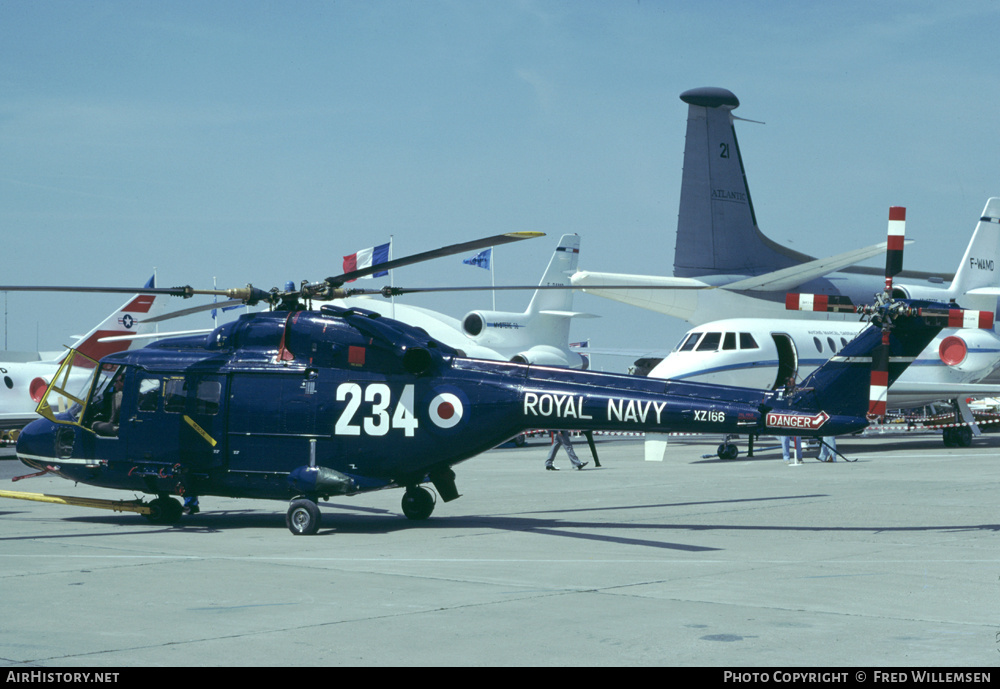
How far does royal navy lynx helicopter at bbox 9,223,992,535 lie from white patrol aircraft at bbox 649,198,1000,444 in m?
13.0

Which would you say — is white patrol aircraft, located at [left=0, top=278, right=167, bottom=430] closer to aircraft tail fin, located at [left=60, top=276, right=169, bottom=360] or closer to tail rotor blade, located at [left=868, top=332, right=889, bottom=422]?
aircraft tail fin, located at [left=60, top=276, right=169, bottom=360]

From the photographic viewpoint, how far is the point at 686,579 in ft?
29.4

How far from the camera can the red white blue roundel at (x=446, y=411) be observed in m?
12.8

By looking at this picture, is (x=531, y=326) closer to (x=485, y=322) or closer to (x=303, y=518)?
(x=485, y=322)

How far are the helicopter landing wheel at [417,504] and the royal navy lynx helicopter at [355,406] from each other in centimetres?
2

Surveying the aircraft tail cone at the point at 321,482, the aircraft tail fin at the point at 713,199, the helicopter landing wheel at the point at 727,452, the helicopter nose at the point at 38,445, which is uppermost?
the aircraft tail fin at the point at 713,199

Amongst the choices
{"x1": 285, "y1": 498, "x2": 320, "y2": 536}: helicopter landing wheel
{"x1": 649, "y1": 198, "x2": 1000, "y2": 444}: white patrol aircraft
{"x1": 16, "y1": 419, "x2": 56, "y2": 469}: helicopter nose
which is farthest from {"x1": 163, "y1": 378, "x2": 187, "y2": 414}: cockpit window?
{"x1": 649, "y1": 198, "x2": 1000, "y2": 444}: white patrol aircraft

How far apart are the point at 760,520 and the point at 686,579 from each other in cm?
486

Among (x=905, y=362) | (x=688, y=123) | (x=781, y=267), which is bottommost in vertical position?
(x=905, y=362)

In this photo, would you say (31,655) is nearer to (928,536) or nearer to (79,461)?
(79,461)

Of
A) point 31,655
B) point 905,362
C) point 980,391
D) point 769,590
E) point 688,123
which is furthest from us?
point 688,123

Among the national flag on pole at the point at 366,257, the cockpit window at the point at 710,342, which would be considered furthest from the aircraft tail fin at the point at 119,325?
the cockpit window at the point at 710,342

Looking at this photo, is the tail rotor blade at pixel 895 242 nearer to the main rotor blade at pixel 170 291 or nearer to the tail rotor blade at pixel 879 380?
the tail rotor blade at pixel 879 380
